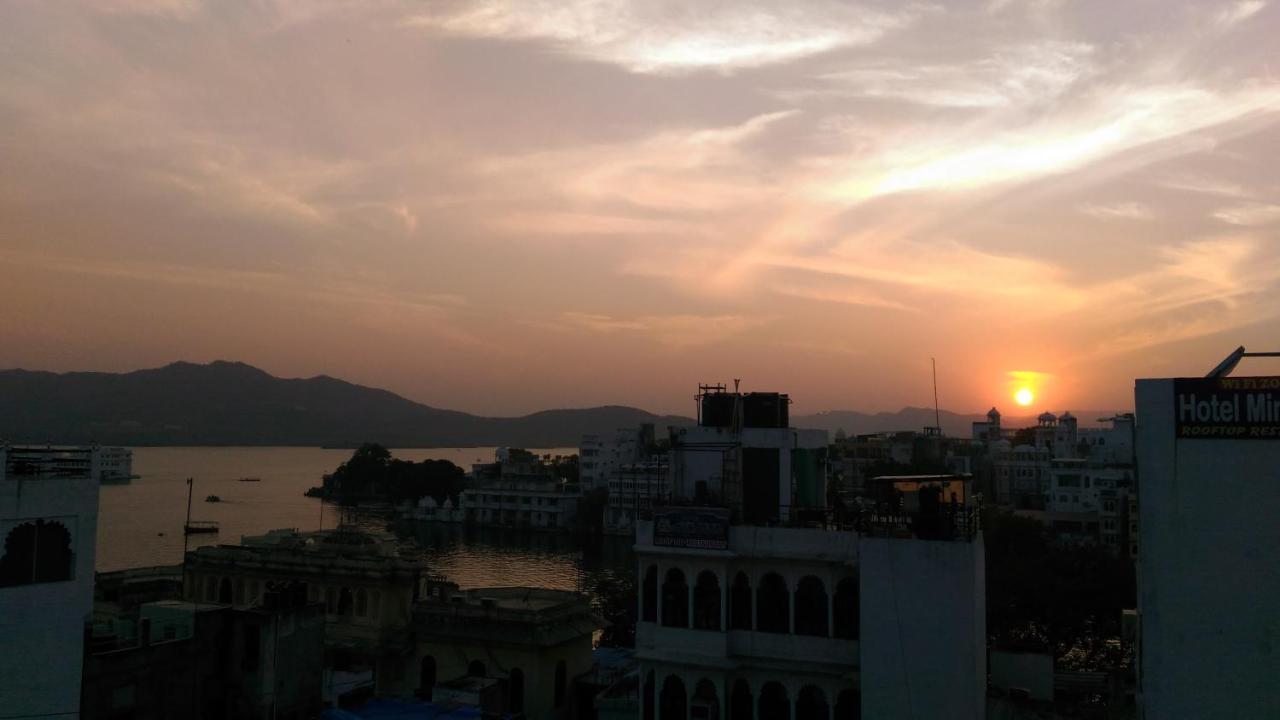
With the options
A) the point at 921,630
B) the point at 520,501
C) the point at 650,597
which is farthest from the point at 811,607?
the point at 520,501

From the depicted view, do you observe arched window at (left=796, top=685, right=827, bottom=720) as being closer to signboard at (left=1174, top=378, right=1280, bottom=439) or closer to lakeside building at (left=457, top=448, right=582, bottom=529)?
signboard at (left=1174, top=378, right=1280, bottom=439)

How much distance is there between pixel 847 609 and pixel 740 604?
2.24 metres

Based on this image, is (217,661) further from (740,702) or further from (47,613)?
(740,702)

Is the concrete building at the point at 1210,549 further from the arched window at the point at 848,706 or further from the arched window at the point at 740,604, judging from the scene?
the arched window at the point at 740,604

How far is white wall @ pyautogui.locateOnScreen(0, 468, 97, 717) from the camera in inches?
626

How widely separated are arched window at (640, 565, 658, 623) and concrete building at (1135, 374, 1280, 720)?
9.24 m

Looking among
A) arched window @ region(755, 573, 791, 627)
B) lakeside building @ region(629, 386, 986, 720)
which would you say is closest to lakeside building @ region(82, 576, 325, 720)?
lakeside building @ region(629, 386, 986, 720)

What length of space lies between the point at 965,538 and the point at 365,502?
119 m

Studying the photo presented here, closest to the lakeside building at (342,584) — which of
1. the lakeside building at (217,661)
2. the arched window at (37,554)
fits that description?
the lakeside building at (217,661)

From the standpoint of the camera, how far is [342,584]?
28562 mm

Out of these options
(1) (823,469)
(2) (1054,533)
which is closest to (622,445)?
(2) (1054,533)

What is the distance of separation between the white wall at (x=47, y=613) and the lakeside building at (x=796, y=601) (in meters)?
10.9

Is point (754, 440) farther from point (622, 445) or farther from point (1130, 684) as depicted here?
point (622, 445)

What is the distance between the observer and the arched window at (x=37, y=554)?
1602 cm
